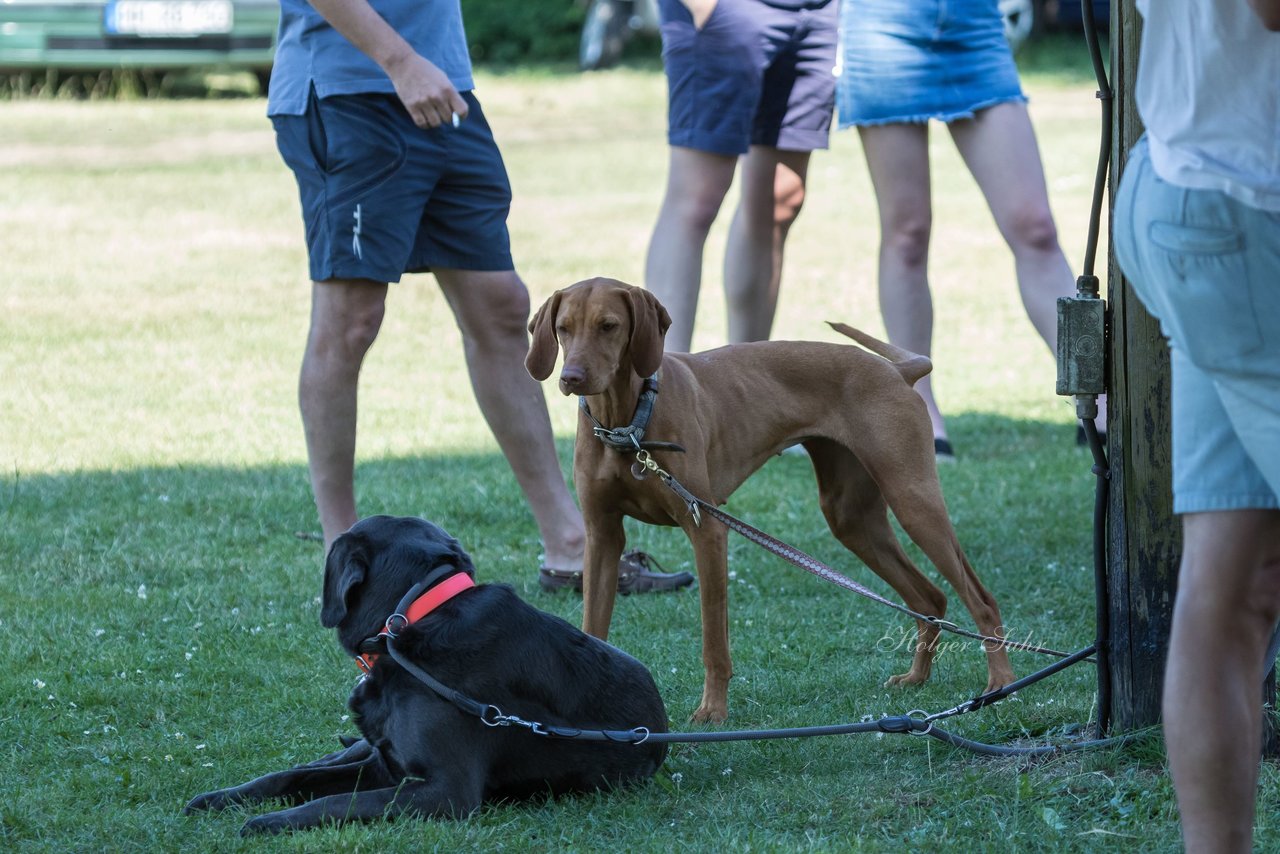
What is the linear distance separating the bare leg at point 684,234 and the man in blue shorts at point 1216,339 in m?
3.92

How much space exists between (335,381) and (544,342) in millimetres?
1035

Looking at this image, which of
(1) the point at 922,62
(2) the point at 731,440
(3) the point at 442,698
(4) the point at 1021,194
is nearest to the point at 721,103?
(1) the point at 922,62

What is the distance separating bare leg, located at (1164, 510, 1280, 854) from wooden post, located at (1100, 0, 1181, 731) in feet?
2.98

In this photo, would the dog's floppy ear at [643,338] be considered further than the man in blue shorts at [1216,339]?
Yes

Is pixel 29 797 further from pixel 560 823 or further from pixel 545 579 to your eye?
pixel 545 579

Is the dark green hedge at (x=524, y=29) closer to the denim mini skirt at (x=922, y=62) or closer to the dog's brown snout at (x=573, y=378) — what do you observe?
the denim mini skirt at (x=922, y=62)

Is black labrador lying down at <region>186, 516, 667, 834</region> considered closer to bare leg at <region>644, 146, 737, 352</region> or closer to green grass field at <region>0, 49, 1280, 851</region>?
green grass field at <region>0, 49, 1280, 851</region>

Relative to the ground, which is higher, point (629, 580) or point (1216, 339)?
point (1216, 339)

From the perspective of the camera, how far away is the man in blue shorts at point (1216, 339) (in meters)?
2.27

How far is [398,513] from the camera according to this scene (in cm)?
615

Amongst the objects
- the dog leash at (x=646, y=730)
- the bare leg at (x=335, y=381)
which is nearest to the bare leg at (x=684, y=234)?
the bare leg at (x=335, y=381)

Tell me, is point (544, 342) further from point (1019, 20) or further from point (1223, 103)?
point (1019, 20)

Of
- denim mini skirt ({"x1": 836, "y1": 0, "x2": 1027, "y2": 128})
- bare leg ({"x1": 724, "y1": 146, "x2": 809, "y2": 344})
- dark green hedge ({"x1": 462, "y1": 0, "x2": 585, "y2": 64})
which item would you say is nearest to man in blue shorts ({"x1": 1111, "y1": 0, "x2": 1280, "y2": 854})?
denim mini skirt ({"x1": 836, "y1": 0, "x2": 1027, "y2": 128})

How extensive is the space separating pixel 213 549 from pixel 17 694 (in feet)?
5.12
